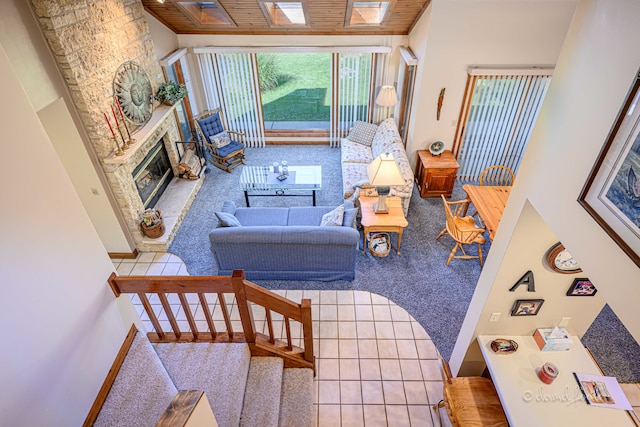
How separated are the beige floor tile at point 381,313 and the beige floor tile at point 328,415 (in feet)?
3.63

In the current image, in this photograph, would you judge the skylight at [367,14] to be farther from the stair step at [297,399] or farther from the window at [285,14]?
the stair step at [297,399]

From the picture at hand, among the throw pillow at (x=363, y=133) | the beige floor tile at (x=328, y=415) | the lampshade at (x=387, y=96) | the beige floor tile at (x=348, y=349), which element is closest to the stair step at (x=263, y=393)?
the beige floor tile at (x=328, y=415)

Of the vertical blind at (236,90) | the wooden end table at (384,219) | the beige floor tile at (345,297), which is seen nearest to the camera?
the beige floor tile at (345,297)

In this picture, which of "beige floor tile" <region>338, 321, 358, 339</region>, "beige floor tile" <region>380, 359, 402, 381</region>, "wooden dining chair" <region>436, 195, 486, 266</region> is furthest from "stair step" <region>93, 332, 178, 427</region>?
"wooden dining chair" <region>436, 195, 486, 266</region>

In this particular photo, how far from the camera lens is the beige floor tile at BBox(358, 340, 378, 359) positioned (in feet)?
12.4

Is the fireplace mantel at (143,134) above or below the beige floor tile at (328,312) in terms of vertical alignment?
above

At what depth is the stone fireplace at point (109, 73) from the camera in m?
3.71

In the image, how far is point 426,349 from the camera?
12.5 ft

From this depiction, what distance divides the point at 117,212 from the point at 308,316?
3227mm

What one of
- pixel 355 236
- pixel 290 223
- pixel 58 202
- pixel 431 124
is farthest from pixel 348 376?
pixel 431 124

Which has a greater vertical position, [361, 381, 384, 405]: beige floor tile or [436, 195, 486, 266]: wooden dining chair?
[436, 195, 486, 266]: wooden dining chair

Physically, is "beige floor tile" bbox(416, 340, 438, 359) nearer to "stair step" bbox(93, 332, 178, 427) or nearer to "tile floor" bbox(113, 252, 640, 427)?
"tile floor" bbox(113, 252, 640, 427)

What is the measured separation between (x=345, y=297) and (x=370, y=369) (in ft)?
3.12

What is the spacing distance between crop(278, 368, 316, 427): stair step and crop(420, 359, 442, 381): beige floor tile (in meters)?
1.19
